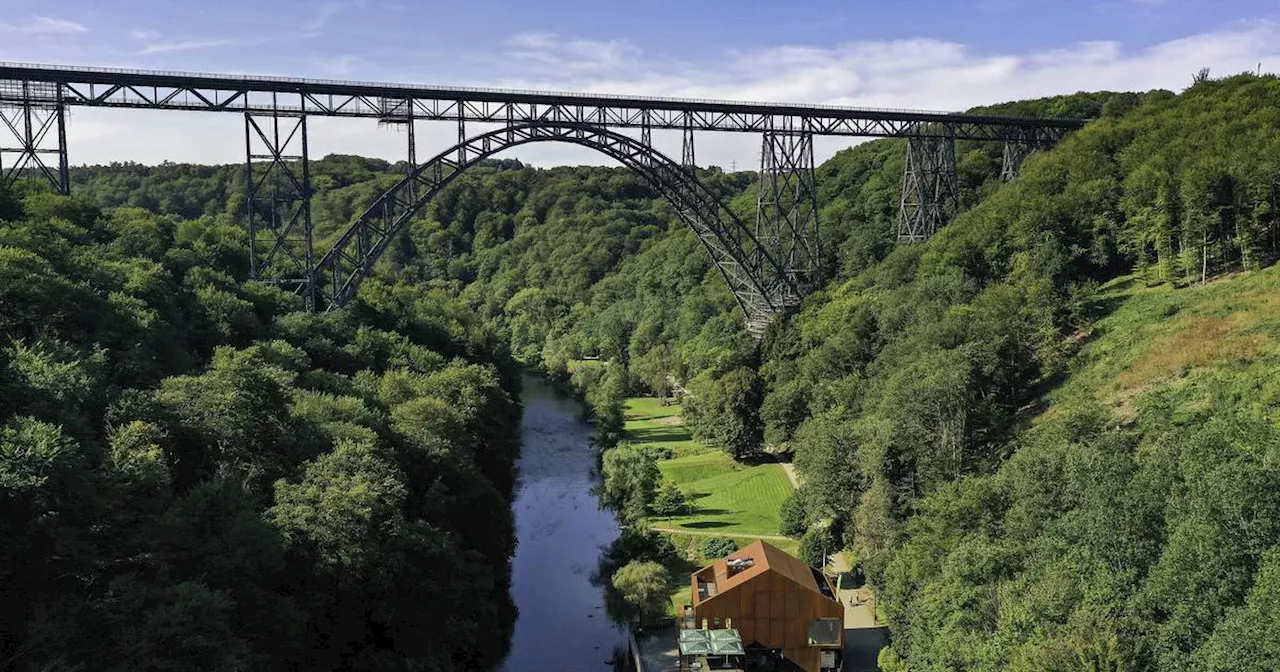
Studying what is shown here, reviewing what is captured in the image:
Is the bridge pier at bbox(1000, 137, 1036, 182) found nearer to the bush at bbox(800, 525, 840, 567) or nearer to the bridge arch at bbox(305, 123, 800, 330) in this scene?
the bridge arch at bbox(305, 123, 800, 330)

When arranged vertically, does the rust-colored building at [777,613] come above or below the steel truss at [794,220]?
below

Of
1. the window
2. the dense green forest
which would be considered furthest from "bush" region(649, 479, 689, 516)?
the window

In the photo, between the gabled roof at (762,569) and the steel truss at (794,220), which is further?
the steel truss at (794,220)

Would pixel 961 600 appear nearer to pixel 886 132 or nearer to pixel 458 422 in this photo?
pixel 458 422

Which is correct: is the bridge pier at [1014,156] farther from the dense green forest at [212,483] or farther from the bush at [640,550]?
the dense green forest at [212,483]

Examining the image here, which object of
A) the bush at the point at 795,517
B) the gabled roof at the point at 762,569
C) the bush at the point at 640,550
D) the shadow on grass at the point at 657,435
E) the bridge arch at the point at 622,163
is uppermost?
the bridge arch at the point at 622,163

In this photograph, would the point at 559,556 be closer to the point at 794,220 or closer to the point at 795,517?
the point at 795,517

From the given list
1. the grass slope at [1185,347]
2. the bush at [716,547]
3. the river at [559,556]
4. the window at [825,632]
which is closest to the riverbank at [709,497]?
the bush at [716,547]

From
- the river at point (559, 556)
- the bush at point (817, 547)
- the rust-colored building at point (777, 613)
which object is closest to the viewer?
the rust-colored building at point (777, 613)
